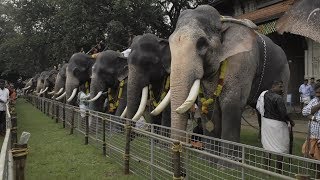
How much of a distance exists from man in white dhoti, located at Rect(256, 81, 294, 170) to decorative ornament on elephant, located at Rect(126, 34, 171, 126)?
2.70 meters

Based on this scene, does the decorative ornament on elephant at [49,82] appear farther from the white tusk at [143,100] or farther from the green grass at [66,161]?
the white tusk at [143,100]

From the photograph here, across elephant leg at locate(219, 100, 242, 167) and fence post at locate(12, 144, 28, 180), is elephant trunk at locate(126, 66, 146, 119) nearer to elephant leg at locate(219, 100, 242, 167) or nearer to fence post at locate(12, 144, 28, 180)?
elephant leg at locate(219, 100, 242, 167)

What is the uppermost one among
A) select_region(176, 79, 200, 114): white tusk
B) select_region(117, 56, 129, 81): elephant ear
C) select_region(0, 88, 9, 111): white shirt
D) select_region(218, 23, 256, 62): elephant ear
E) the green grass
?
select_region(218, 23, 256, 62): elephant ear

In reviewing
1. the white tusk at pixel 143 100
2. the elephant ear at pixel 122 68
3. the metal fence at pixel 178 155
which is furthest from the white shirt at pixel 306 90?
the metal fence at pixel 178 155

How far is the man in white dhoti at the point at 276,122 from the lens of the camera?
22.9ft

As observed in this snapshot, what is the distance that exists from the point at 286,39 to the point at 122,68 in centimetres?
805

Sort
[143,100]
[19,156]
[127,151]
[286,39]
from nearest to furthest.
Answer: [19,156], [127,151], [143,100], [286,39]

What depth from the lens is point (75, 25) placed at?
25.5 m

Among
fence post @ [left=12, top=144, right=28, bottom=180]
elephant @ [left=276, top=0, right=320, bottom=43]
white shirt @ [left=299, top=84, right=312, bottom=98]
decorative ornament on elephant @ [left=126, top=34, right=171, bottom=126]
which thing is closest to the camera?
elephant @ [left=276, top=0, right=320, bottom=43]

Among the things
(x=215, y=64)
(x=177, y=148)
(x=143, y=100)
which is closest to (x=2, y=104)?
(x=143, y=100)

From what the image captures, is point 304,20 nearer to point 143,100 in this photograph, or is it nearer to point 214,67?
point 214,67

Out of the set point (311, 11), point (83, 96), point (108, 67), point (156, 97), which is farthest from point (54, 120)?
point (311, 11)

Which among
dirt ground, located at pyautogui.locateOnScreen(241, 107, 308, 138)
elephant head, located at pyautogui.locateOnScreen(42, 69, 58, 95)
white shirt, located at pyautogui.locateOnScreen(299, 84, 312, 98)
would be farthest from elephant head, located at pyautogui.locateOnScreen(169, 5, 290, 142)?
elephant head, located at pyautogui.locateOnScreen(42, 69, 58, 95)

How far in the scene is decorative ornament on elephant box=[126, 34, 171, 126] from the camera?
31.1 ft
